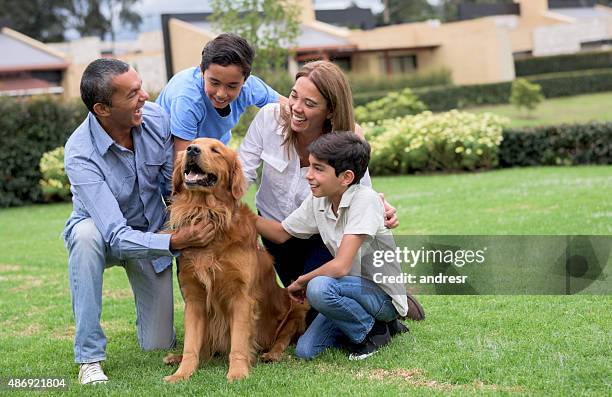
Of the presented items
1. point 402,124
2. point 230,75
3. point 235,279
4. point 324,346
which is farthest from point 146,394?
point 402,124

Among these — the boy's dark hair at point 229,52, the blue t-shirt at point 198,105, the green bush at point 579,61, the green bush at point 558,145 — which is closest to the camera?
the boy's dark hair at point 229,52

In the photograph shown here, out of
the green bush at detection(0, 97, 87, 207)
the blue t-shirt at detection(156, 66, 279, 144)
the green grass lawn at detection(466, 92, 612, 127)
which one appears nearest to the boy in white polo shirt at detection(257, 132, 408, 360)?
the blue t-shirt at detection(156, 66, 279, 144)

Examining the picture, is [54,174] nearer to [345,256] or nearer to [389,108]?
[389,108]

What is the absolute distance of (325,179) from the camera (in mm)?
4867

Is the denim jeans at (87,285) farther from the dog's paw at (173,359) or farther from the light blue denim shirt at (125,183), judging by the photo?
the dog's paw at (173,359)

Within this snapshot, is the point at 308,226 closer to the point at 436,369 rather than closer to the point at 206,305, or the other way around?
the point at 206,305

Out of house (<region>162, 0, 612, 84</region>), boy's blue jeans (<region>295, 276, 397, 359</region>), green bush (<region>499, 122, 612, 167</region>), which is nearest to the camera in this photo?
boy's blue jeans (<region>295, 276, 397, 359</region>)

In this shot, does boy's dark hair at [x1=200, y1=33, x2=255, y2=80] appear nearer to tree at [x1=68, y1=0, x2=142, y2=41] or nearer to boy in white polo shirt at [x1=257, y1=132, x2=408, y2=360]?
boy in white polo shirt at [x1=257, y1=132, x2=408, y2=360]

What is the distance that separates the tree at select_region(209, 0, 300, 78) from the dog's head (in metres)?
10.5

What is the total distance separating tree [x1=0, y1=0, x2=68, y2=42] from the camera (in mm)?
59875

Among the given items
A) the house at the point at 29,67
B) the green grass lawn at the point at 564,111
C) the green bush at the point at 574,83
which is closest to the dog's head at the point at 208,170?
the green grass lawn at the point at 564,111

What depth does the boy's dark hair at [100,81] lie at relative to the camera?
188 inches

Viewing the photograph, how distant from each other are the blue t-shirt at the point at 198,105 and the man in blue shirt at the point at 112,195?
0.13 m

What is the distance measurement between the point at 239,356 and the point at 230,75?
5.90ft
